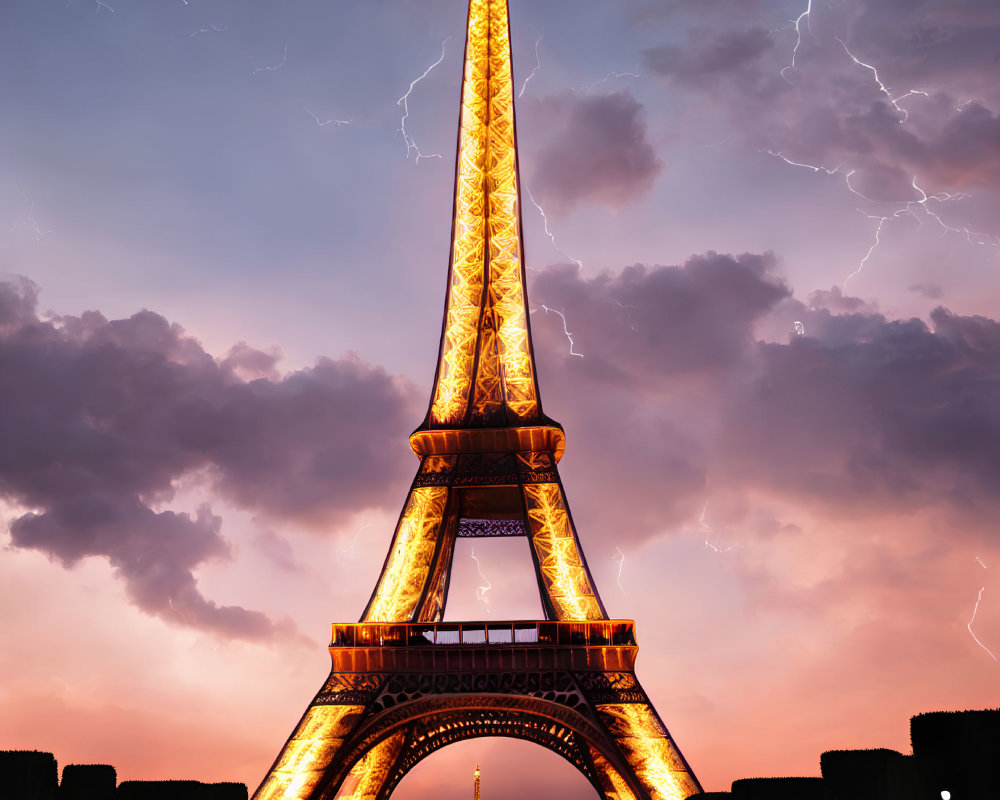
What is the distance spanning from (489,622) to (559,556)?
368 centimetres

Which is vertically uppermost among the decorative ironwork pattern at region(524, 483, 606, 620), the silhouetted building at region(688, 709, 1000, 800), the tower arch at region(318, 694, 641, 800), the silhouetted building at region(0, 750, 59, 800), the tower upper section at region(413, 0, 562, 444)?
the tower upper section at region(413, 0, 562, 444)

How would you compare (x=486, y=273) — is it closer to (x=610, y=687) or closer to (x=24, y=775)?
(x=610, y=687)

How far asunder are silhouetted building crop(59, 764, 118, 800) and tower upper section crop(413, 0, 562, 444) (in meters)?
20.0

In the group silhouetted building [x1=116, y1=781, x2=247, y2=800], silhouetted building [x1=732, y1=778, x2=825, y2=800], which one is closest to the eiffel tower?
silhouetted building [x1=116, y1=781, x2=247, y2=800]

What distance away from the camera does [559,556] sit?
1604 inches

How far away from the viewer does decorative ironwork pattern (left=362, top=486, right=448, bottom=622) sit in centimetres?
4050

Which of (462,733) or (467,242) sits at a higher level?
(467,242)

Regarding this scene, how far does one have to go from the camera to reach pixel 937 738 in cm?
2195

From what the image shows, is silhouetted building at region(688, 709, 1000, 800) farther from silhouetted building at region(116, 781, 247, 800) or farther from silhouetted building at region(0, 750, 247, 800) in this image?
silhouetted building at region(0, 750, 247, 800)

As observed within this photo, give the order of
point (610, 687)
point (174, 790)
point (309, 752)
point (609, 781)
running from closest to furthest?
1. point (174, 790)
2. point (309, 752)
3. point (610, 687)
4. point (609, 781)

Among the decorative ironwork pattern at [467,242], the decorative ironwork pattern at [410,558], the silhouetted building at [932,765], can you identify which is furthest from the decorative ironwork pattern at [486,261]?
the silhouetted building at [932,765]

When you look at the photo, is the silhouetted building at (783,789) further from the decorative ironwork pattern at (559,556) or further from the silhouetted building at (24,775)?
the decorative ironwork pattern at (559,556)

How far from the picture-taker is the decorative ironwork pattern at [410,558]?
40.5 m

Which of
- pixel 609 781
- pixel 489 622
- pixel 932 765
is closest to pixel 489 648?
pixel 489 622
